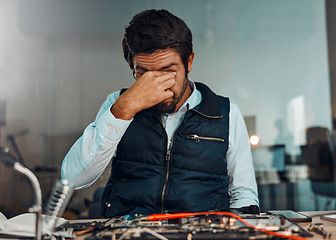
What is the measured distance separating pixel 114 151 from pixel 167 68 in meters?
0.36

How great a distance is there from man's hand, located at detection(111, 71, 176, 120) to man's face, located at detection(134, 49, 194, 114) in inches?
1.1

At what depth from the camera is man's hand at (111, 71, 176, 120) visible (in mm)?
1121

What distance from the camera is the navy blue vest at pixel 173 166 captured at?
121 centimetres

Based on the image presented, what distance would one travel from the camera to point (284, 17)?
300 cm

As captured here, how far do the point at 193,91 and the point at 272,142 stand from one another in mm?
1718

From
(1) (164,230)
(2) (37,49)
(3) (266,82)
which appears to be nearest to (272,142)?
(3) (266,82)

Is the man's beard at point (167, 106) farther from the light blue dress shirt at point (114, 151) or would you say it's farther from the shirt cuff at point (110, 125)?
the shirt cuff at point (110, 125)

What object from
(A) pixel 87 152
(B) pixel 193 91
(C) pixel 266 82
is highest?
(C) pixel 266 82

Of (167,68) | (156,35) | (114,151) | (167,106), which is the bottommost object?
(114,151)

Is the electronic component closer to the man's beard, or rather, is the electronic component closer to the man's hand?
the man's hand

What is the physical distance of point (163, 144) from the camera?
1.25 m

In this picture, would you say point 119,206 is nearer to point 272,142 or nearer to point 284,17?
point 272,142

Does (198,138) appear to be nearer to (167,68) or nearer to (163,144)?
(163,144)

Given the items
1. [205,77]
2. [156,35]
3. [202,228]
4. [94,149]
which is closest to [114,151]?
[94,149]
